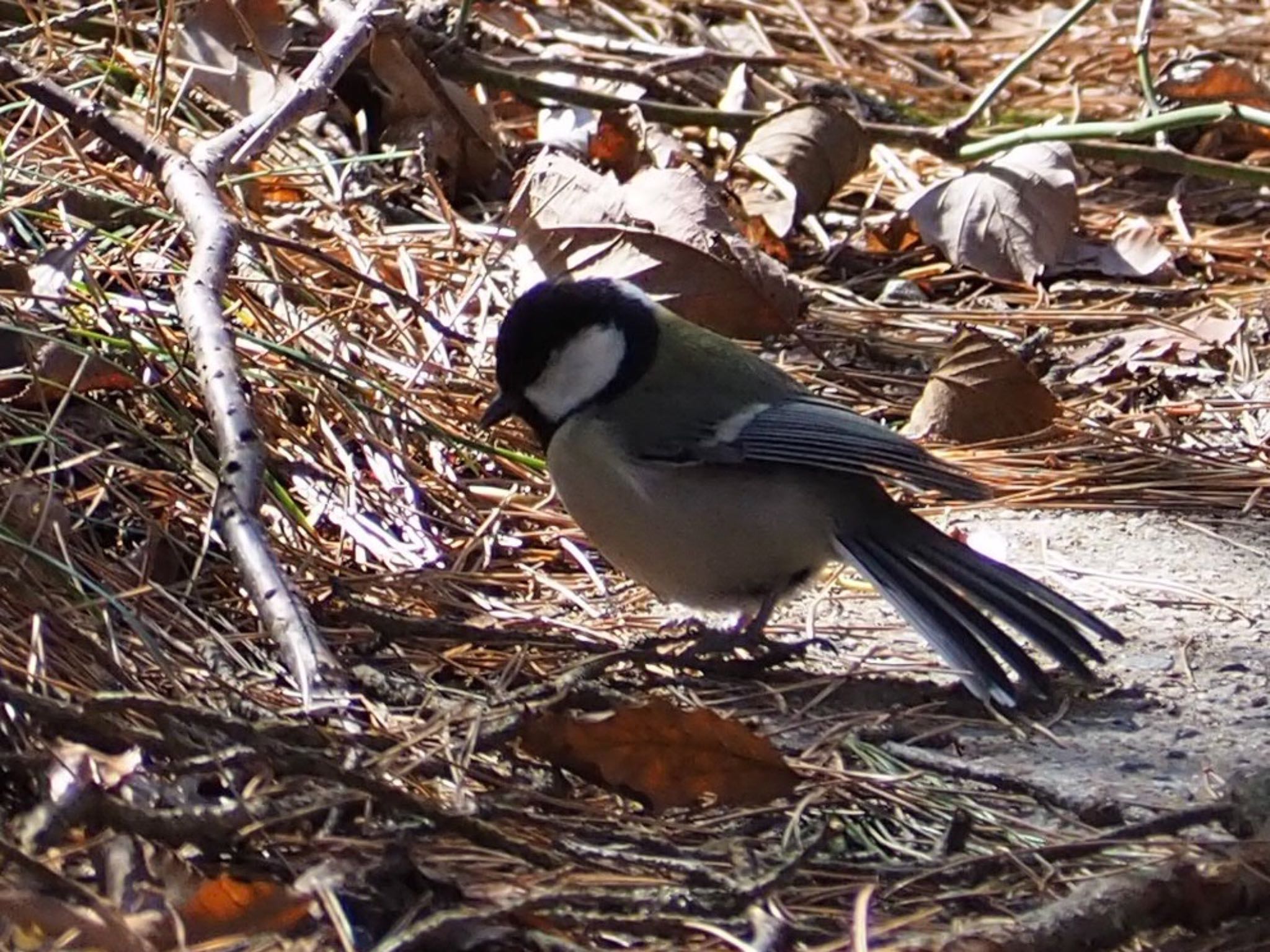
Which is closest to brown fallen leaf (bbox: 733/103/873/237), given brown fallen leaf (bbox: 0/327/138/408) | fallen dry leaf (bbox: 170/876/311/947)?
brown fallen leaf (bbox: 0/327/138/408)

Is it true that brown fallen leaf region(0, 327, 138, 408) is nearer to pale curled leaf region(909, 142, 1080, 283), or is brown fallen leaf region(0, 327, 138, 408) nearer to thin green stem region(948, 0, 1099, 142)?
pale curled leaf region(909, 142, 1080, 283)

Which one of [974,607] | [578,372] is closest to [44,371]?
[578,372]

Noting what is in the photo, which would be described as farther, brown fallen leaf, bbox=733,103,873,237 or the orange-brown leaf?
brown fallen leaf, bbox=733,103,873,237

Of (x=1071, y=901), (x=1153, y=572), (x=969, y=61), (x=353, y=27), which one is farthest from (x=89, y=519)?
(x=969, y=61)

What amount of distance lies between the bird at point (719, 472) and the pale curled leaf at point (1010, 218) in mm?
1090

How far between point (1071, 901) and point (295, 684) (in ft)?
2.74

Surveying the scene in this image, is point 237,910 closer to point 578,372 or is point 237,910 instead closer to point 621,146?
point 578,372

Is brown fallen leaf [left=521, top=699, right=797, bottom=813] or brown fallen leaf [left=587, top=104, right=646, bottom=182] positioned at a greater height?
brown fallen leaf [left=587, top=104, right=646, bottom=182]

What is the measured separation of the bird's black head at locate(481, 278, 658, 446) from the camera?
2.46m

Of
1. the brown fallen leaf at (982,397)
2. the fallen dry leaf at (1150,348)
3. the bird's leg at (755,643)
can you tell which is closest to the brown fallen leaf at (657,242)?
the brown fallen leaf at (982,397)

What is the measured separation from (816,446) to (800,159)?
142 centimetres

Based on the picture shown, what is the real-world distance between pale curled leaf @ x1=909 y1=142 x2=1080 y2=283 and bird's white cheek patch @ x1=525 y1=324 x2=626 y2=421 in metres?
1.24

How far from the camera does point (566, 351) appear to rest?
2.49 meters

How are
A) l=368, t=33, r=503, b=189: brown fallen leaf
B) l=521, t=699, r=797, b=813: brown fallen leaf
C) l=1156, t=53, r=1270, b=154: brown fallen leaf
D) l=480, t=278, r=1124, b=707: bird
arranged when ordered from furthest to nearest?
l=1156, t=53, r=1270, b=154: brown fallen leaf → l=368, t=33, r=503, b=189: brown fallen leaf → l=480, t=278, r=1124, b=707: bird → l=521, t=699, r=797, b=813: brown fallen leaf
